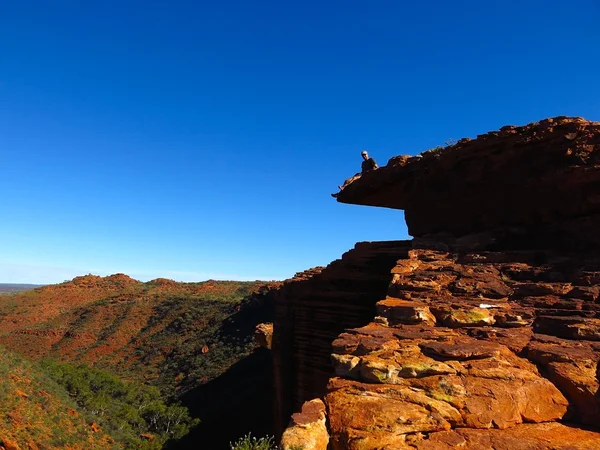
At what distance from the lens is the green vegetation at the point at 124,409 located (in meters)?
31.7

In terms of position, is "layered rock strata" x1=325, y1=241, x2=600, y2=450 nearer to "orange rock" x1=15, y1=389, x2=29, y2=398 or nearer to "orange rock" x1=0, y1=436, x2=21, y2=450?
"orange rock" x1=0, y1=436, x2=21, y2=450

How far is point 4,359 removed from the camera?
3036 cm

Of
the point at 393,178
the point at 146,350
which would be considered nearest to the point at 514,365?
the point at 393,178

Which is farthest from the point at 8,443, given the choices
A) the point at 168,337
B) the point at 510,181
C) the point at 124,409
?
the point at 168,337

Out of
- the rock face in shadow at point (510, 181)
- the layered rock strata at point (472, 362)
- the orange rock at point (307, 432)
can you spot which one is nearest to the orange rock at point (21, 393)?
the layered rock strata at point (472, 362)

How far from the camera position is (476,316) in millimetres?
8742

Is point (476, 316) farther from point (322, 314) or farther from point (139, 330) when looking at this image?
point (139, 330)

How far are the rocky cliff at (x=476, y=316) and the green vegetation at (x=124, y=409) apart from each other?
825 inches

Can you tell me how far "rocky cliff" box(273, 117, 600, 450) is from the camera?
5723 mm

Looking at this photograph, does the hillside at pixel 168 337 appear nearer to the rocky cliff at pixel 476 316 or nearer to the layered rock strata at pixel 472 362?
the rocky cliff at pixel 476 316

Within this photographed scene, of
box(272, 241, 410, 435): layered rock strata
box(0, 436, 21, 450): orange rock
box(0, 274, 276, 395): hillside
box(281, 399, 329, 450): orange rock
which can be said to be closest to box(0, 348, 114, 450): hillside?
box(0, 436, 21, 450): orange rock

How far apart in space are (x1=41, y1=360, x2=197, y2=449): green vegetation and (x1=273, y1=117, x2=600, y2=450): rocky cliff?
21.0 m

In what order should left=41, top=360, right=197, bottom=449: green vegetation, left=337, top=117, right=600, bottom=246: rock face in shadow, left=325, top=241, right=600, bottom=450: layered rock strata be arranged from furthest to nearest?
left=41, top=360, right=197, bottom=449: green vegetation < left=337, top=117, right=600, bottom=246: rock face in shadow < left=325, top=241, right=600, bottom=450: layered rock strata

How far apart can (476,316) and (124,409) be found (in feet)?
124
